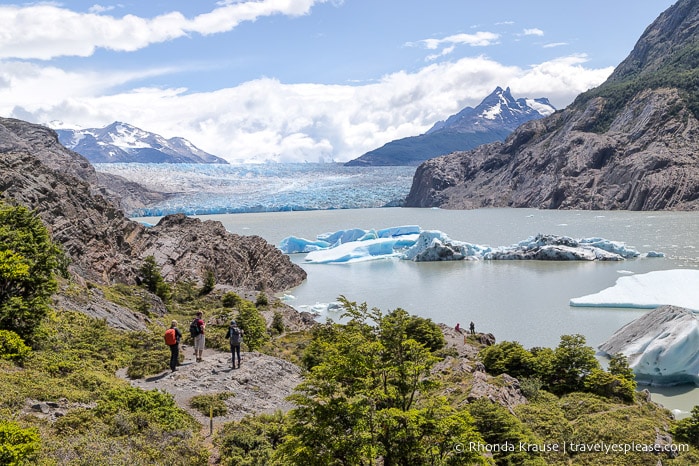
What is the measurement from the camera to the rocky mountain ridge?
26.1 meters

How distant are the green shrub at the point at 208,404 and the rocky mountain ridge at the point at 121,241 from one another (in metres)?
12.6

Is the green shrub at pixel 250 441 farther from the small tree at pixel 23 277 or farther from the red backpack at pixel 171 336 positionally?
the small tree at pixel 23 277

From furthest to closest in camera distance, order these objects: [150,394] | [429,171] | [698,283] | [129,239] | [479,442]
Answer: [429,171] < [129,239] < [698,283] < [150,394] < [479,442]

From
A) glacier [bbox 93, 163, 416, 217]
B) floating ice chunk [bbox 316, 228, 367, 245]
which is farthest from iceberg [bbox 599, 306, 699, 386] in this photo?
glacier [bbox 93, 163, 416, 217]

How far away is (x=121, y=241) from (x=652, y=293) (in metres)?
26.9

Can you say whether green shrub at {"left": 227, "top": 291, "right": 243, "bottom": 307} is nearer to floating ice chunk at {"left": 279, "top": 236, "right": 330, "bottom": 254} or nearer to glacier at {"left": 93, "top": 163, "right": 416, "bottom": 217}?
floating ice chunk at {"left": 279, "top": 236, "right": 330, "bottom": 254}

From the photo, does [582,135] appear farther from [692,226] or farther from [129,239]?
[129,239]

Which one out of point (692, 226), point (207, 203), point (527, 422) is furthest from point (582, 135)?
point (527, 422)

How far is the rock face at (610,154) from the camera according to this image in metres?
89.9

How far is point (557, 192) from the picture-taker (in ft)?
340

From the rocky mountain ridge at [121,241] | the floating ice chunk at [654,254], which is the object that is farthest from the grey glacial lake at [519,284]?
the rocky mountain ridge at [121,241]

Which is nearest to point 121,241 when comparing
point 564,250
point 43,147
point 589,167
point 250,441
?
point 250,441

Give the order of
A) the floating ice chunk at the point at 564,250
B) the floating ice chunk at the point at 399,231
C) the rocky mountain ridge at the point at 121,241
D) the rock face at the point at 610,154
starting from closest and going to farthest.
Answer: the rocky mountain ridge at the point at 121,241 < the floating ice chunk at the point at 564,250 < the floating ice chunk at the point at 399,231 < the rock face at the point at 610,154

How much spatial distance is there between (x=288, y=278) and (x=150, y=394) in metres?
31.4
